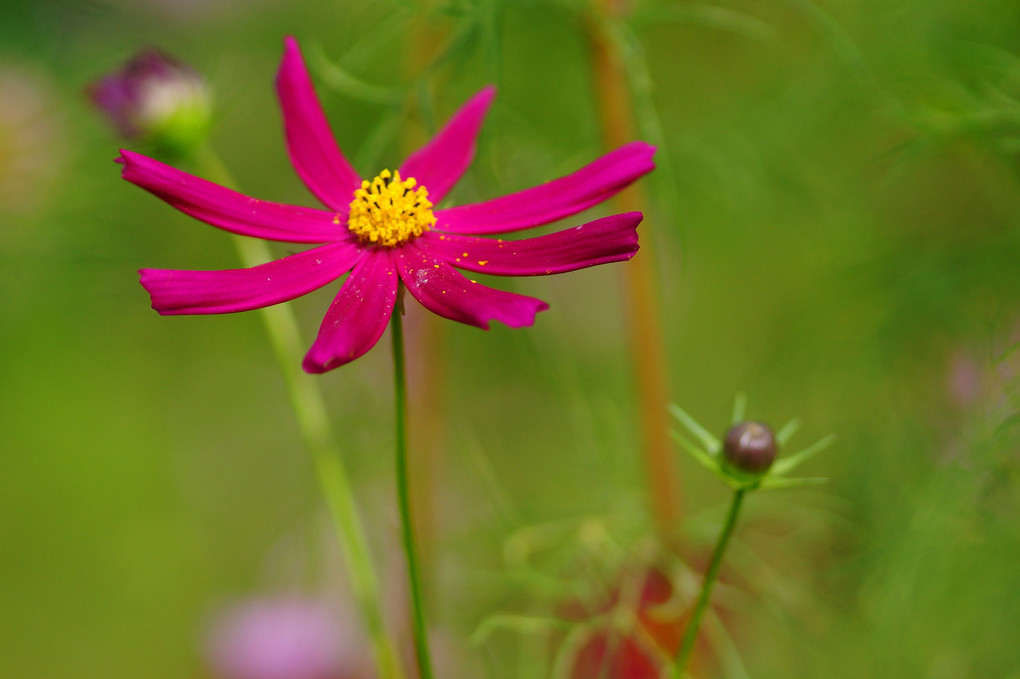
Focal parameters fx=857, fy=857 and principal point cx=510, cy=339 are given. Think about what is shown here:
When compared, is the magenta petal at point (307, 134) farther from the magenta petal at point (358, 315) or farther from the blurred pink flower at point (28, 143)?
the blurred pink flower at point (28, 143)

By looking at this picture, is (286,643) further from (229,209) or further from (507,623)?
(229,209)

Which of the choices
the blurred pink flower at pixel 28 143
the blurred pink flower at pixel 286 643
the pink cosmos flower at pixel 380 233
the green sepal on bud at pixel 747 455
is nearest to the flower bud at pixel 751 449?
the green sepal on bud at pixel 747 455

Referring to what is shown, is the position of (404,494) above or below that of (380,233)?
below

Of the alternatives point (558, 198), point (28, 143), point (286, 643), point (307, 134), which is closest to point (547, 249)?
point (558, 198)

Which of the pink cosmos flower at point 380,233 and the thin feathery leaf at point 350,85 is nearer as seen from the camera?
the pink cosmos flower at point 380,233

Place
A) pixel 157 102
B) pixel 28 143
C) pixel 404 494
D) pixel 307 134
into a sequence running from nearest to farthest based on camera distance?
pixel 404 494, pixel 307 134, pixel 157 102, pixel 28 143

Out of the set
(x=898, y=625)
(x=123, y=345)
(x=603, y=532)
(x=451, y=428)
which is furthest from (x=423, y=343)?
(x=123, y=345)
